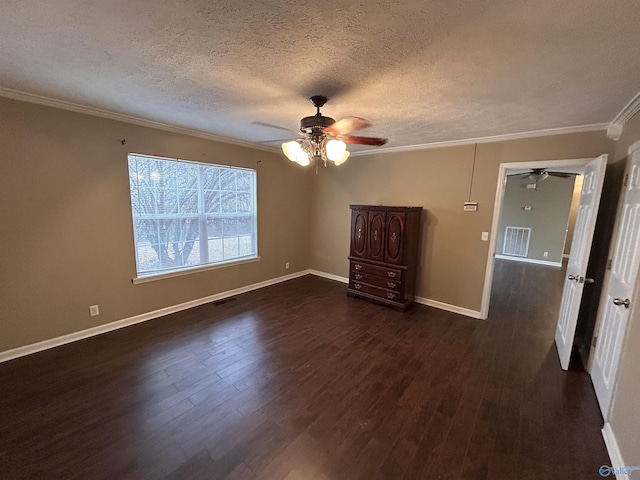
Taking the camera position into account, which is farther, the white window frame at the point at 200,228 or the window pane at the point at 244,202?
the window pane at the point at 244,202

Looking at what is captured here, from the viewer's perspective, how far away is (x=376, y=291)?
12.9 feet

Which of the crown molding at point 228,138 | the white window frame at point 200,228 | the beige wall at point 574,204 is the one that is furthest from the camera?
the beige wall at point 574,204

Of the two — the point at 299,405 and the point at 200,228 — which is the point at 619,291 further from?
the point at 200,228

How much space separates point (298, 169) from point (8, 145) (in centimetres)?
353

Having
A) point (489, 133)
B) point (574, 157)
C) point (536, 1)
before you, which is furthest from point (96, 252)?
point (574, 157)

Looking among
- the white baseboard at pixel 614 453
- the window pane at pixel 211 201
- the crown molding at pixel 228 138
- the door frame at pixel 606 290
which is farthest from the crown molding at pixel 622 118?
the window pane at pixel 211 201

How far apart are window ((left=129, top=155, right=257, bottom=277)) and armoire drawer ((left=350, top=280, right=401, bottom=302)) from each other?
179 cm

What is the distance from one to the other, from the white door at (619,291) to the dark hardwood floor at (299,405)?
0.24m

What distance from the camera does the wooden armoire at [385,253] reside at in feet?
12.1

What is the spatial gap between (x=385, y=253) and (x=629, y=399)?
2.55m

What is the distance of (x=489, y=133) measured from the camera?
3088mm

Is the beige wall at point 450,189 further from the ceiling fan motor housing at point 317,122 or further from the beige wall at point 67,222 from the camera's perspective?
the beige wall at point 67,222

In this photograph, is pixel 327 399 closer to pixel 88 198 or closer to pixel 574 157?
pixel 88 198

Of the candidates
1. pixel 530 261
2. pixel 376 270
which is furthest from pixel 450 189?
pixel 530 261
